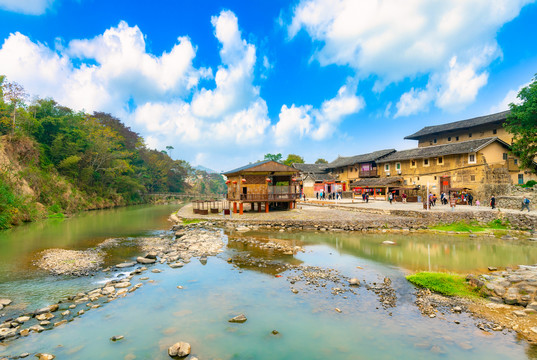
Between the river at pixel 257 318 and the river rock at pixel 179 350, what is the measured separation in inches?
8.6

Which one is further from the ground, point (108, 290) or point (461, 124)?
point (461, 124)

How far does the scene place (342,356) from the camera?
6453mm

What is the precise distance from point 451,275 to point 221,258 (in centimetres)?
1094

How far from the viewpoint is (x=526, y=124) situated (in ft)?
91.2

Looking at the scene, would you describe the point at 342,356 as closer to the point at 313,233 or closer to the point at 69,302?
the point at 69,302

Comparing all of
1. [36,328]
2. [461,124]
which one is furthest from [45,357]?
[461,124]

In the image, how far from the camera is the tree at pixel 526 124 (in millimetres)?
26719

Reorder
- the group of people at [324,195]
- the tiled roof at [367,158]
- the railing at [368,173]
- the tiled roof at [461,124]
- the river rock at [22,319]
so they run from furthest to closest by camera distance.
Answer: the group of people at [324,195]
the railing at [368,173]
the tiled roof at [367,158]
the tiled roof at [461,124]
the river rock at [22,319]

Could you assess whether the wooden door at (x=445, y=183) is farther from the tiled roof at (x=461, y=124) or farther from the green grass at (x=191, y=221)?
the green grass at (x=191, y=221)

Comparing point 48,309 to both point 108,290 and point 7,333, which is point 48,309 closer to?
point 7,333

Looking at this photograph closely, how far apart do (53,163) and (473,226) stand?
53464mm

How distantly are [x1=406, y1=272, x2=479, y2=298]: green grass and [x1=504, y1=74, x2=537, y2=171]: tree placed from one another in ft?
88.7

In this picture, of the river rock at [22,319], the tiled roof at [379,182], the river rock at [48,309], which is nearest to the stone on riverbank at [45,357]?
the river rock at [22,319]

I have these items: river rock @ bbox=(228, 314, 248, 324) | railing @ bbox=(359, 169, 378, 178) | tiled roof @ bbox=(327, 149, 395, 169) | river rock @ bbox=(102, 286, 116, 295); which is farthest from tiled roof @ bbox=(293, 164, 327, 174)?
river rock @ bbox=(228, 314, 248, 324)
